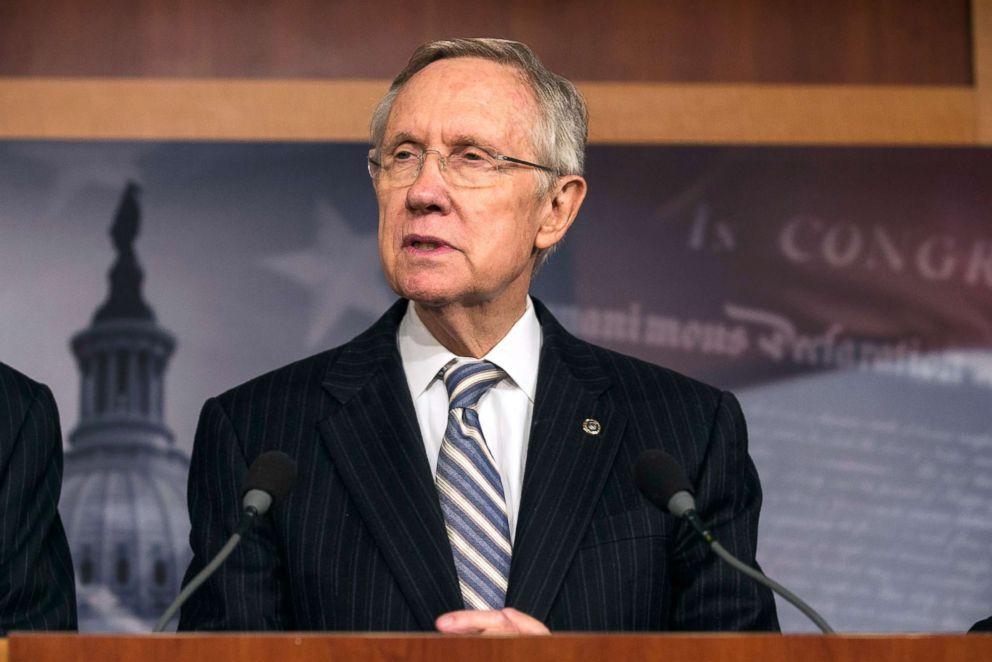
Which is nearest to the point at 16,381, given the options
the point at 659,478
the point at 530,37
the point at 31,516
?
the point at 31,516

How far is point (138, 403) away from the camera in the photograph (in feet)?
12.9

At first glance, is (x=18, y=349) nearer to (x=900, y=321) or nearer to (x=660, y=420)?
(x=660, y=420)

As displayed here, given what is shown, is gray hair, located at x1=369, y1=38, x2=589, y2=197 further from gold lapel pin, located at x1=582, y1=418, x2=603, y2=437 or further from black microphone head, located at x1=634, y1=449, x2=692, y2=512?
black microphone head, located at x1=634, y1=449, x2=692, y2=512

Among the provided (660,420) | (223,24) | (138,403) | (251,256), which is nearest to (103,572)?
(138,403)

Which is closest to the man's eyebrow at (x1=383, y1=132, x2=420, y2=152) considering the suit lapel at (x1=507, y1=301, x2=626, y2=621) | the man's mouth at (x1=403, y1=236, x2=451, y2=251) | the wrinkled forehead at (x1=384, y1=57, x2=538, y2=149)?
the wrinkled forehead at (x1=384, y1=57, x2=538, y2=149)

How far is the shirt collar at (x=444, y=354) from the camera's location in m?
2.60

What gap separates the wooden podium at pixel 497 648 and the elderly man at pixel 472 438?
0.64 meters

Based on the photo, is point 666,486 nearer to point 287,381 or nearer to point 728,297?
point 287,381

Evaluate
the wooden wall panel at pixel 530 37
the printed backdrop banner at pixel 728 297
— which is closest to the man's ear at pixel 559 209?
the printed backdrop banner at pixel 728 297

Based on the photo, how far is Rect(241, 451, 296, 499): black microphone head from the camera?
200cm

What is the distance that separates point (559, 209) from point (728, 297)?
1.43 m

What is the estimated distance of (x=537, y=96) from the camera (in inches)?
105

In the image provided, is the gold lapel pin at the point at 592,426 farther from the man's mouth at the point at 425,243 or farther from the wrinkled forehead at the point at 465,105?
the wrinkled forehead at the point at 465,105

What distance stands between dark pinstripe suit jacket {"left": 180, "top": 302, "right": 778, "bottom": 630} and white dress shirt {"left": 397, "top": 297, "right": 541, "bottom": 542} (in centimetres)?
4
